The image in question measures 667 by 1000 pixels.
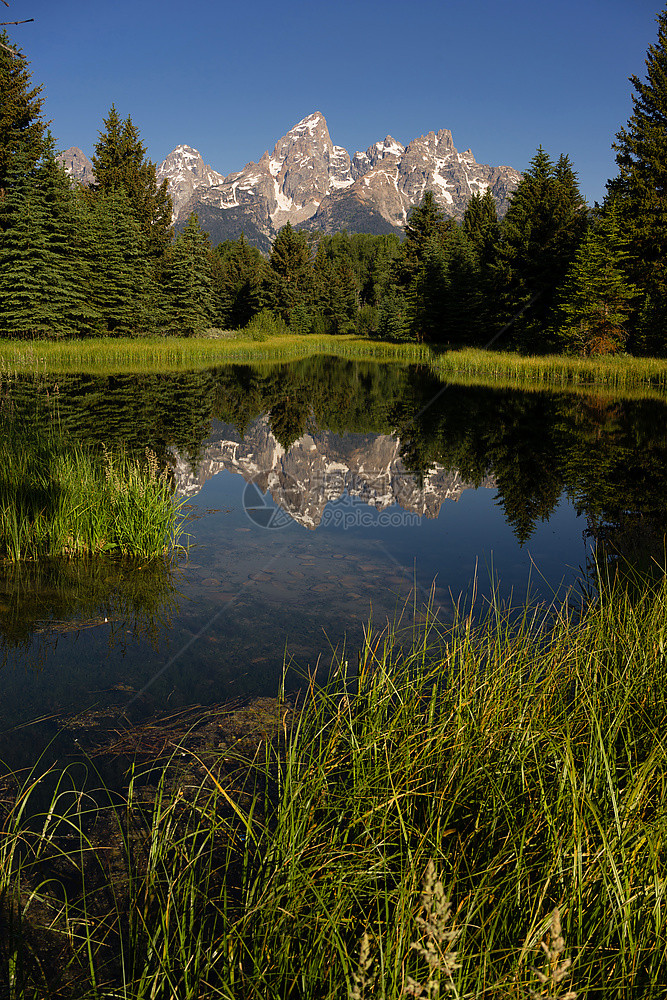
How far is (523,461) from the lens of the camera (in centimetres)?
1127

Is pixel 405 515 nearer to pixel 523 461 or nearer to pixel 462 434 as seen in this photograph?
pixel 523 461

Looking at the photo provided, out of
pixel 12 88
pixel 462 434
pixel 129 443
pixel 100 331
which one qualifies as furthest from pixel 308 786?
pixel 12 88

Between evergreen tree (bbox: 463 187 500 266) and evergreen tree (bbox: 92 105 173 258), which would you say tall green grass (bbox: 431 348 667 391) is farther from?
evergreen tree (bbox: 92 105 173 258)

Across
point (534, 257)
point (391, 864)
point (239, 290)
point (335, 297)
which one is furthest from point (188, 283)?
point (391, 864)

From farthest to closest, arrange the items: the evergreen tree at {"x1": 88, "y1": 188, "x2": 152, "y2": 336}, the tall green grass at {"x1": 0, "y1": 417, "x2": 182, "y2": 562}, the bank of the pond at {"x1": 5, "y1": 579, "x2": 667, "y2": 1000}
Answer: the evergreen tree at {"x1": 88, "y1": 188, "x2": 152, "y2": 336} < the tall green grass at {"x1": 0, "y1": 417, "x2": 182, "y2": 562} < the bank of the pond at {"x1": 5, "y1": 579, "x2": 667, "y2": 1000}

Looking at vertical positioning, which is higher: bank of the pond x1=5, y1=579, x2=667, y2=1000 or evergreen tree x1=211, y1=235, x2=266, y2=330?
evergreen tree x1=211, y1=235, x2=266, y2=330

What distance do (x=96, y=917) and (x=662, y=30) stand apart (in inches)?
1732

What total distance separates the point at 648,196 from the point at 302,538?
111 ft

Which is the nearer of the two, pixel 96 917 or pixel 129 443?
pixel 96 917

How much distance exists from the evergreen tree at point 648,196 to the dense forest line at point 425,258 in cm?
7

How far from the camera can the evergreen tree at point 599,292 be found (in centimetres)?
2981

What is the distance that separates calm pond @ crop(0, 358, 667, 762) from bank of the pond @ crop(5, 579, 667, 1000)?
3.43 feet

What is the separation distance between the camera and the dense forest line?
30641 mm
